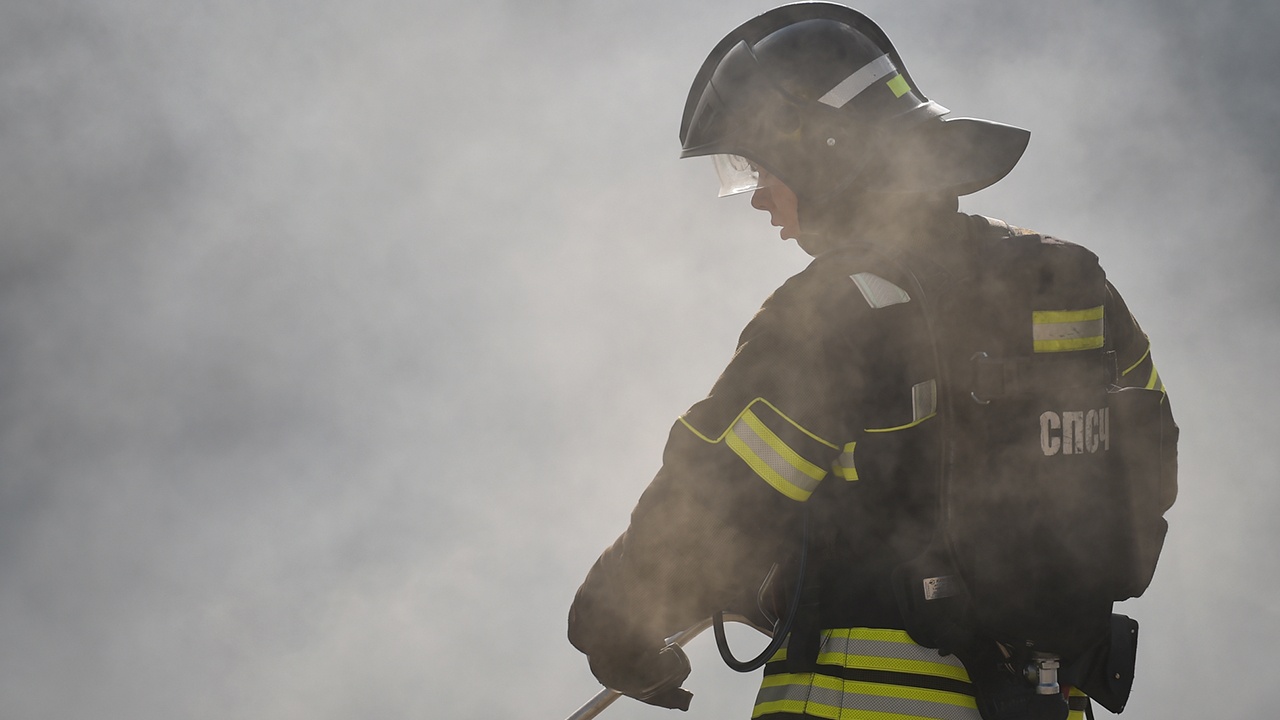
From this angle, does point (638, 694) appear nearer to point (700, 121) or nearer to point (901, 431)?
point (901, 431)

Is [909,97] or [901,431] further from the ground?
[909,97]

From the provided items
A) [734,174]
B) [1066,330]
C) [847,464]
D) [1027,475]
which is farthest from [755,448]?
[734,174]

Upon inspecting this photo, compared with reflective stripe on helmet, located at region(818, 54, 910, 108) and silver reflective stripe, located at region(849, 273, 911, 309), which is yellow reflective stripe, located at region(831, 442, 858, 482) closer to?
silver reflective stripe, located at region(849, 273, 911, 309)

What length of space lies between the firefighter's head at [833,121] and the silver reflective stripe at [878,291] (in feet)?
0.72

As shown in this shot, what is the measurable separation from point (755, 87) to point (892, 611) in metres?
0.97

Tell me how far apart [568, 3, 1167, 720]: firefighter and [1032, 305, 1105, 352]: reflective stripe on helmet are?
0.01 meters

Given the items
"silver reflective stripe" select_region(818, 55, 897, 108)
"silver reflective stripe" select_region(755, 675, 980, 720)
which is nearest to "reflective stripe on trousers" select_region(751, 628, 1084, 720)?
"silver reflective stripe" select_region(755, 675, 980, 720)

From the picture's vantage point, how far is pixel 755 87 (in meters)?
1.99

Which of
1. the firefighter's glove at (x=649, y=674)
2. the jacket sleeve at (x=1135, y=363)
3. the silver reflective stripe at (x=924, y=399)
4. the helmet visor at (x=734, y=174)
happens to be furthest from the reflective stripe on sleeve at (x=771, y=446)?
the helmet visor at (x=734, y=174)

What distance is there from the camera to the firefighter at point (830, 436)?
1.62 metres

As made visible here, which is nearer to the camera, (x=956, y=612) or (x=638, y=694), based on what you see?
(x=956, y=612)

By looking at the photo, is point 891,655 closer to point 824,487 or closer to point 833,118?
point 824,487

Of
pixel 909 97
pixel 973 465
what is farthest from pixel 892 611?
pixel 909 97

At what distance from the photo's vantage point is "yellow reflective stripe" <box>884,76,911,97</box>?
196cm
